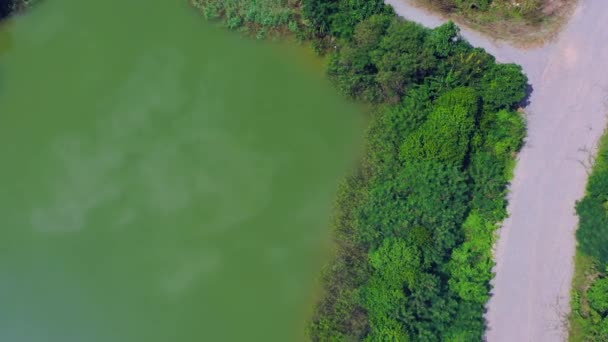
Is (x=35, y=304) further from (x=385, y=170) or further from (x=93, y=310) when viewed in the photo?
(x=385, y=170)

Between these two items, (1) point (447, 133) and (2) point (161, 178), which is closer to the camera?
(1) point (447, 133)

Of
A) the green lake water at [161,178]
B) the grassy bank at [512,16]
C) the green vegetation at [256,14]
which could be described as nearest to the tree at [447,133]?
the green lake water at [161,178]

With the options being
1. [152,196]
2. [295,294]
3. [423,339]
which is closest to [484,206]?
[423,339]

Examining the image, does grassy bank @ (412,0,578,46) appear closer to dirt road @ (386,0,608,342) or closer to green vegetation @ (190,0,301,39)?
dirt road @ (386,0,608,342)

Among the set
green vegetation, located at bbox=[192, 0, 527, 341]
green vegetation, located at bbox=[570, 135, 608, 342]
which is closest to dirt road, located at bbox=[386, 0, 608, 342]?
green vegetation, located at bbox=[570, 135, 608, 342]

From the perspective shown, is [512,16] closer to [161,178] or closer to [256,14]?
[256,14]

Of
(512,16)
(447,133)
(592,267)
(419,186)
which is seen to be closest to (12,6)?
(419,186)
